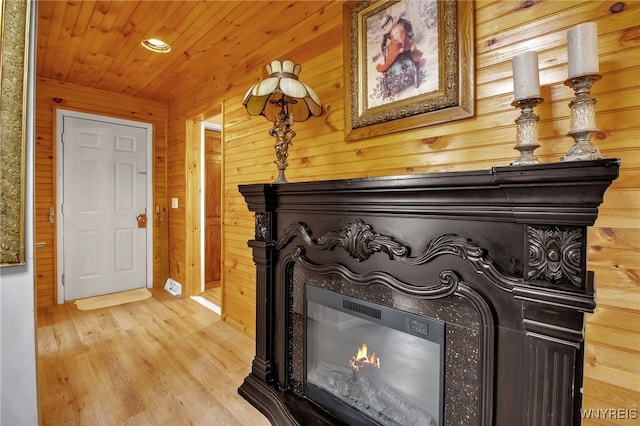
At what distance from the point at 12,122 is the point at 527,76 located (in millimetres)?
1924

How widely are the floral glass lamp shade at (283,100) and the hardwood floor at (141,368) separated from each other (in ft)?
4.57

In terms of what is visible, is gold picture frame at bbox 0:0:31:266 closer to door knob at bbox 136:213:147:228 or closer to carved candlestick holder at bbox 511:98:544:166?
carved candlestick holder at bbox 511:98:544:166

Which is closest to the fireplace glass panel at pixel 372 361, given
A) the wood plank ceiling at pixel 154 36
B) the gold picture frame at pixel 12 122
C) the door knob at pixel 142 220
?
the gold picture frame at pixel 12 122

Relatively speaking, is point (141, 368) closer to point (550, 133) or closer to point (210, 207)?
point (210, 207)

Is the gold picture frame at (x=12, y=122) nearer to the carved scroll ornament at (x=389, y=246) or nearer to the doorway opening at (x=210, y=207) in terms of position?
the carved scroll ornament at (x=389, y=246)

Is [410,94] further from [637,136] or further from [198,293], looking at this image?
[198,293]

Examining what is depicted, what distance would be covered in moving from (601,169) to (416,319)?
0.79 m

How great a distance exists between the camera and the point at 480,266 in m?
1.07

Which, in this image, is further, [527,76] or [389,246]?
[389,246]

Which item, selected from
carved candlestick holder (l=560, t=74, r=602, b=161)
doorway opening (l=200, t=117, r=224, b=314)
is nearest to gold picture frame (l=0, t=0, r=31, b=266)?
carved candlestick holder (l=560, t=74, r=602, b=161)

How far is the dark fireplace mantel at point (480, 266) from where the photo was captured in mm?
883

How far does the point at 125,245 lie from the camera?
3920mm

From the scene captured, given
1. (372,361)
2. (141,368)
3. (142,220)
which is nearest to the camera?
(372,361)
